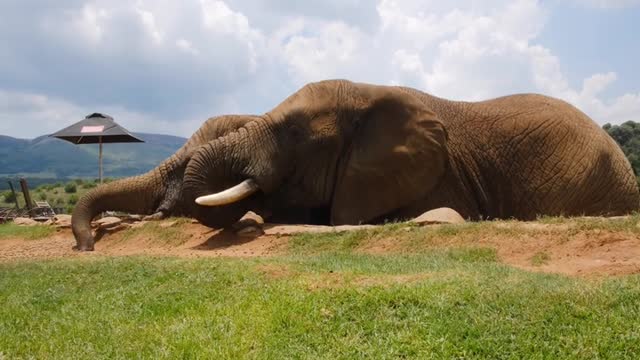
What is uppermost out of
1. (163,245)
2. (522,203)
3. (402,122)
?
(402,122)

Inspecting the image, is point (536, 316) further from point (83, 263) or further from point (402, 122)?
point (402, 122)

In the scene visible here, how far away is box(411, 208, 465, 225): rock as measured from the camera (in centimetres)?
1107

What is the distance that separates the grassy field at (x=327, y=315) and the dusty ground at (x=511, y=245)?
1.02 meters

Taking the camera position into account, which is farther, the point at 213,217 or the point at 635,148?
the point at 635,148

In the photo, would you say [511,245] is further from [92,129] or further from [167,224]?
[92,129]

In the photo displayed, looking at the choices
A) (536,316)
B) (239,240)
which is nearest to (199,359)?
(536,316)

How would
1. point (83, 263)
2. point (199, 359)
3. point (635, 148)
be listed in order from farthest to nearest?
point (635, 148) → point (83, 263) → point (199, 359)

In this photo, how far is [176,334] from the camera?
5.65 m

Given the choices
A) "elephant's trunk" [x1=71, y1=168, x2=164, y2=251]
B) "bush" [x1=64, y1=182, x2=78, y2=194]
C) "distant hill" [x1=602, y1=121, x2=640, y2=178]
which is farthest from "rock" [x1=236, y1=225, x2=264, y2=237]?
"bush" [x1=64, y1=182, x2=78, y2=194]

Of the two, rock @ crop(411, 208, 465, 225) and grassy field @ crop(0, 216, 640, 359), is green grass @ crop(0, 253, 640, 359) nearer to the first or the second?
grassy field @ crop(0, 216, 640, 359)

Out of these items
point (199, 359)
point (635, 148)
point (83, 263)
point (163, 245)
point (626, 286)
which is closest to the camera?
point (199, 359)

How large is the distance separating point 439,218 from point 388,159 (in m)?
1.77

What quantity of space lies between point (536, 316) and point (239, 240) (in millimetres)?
7235

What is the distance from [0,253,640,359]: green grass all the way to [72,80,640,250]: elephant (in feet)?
16.1
